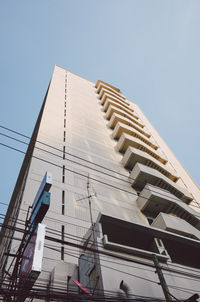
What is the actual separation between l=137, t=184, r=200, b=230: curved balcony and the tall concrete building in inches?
3.0

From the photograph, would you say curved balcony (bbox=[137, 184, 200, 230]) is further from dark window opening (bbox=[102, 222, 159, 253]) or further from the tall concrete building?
dark window opening (bbox=[102, 222, 159, 253])

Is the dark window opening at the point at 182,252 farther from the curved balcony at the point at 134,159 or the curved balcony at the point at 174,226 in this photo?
the curved balcony at the point at 134,159

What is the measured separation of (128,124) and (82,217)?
65.7ft

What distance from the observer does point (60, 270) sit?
29.8 ft

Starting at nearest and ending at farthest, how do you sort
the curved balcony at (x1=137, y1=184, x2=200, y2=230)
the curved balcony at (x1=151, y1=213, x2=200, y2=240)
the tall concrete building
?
the tall concrete building < the curved balcony at (x1=151, y1=213, x2=200, y2=240) < the curved balcony at (x1=137, y1=184, x2=200, y2=230)

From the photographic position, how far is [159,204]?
694 inches

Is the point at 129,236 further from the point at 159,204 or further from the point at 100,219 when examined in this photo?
the point at 159,204

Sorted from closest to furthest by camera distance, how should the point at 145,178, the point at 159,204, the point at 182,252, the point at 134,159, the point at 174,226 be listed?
the point at 182,252 → the point at 174,226 → the point at 159,204 → the point at 145,178 → the point at 134,159

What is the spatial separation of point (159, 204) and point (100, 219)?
9.03 m

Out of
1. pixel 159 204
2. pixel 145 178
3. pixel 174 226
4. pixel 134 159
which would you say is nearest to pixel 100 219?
pixel 174 226

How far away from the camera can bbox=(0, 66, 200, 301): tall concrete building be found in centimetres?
803

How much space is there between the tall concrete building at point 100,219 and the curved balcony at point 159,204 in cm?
8

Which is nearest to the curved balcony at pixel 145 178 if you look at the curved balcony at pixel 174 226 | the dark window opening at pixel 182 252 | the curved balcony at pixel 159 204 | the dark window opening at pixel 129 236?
the curved balcony at pixel 159 204

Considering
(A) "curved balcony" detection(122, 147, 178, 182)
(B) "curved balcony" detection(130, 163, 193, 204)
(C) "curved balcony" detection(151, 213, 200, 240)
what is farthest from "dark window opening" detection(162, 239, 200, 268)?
(A) "curved balcony" detection(122, 147, 178, 182)
